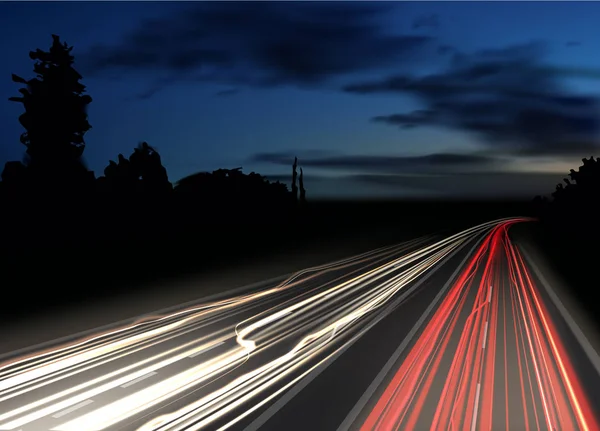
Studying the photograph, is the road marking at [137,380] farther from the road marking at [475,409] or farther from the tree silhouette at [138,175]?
the tree silhouette at [138,175]

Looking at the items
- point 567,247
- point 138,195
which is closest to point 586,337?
point 138,195

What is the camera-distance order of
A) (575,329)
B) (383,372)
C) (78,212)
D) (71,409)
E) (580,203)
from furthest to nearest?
(580,203) < (78,212) < (575,329) < (383,372) < (71,409)

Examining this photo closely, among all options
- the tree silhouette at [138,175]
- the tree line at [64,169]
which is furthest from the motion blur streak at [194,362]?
the tree silhouette at [138,175]

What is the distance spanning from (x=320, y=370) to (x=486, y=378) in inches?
118

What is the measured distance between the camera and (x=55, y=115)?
34.2 metres

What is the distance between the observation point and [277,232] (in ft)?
180

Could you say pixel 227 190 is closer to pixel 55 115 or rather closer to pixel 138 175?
pixel 138 175

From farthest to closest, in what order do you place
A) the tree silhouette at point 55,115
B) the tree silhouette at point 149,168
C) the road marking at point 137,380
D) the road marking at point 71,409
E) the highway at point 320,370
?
the tree silhouette at point 149,168, the tree silhouette at point 55,115, the road marking at point 137,380, the road marking at point 71,409, the highway at point 320,370

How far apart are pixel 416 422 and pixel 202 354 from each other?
548 centimetres

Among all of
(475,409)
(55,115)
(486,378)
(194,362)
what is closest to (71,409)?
(194,362)

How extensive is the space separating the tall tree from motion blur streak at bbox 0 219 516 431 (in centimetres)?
1760

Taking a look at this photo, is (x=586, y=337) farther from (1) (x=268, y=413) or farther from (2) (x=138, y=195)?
(2) (x=138, y=195)

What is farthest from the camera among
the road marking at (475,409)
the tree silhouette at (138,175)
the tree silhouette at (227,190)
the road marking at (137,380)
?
the tree silhouette at (227,190)

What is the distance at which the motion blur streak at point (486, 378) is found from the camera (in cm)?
891
